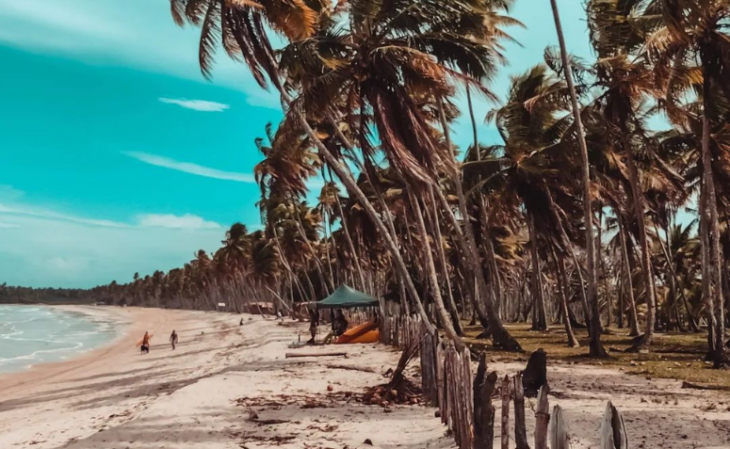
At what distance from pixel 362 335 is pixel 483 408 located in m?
17.3

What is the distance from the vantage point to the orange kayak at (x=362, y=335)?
22.8m

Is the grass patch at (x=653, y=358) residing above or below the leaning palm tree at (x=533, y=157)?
below

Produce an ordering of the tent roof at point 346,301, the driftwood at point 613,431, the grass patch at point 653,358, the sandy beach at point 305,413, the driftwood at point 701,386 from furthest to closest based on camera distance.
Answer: the tent roof at point 346,301, the grass patch at point 653,358, the driftwood at point 701,386, the sandy beach at point 305,413, the driftwood at point 613,431

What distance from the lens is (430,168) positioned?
14703 mm

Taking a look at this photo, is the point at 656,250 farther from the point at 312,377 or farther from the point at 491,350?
the point at 312,377

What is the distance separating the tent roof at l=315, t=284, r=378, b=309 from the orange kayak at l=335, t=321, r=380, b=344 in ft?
2.89

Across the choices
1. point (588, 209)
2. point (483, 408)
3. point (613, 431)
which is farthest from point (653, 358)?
point (613, 431)

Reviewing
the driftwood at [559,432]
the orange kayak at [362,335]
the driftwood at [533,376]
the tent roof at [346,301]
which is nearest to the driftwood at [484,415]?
the driftwood at [559,432]

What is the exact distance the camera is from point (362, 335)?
904 inches

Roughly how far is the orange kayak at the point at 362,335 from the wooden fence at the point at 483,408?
12040 mm

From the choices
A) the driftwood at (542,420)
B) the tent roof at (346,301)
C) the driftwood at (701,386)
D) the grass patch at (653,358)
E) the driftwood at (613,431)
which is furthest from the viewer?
the tent roof at (346,301)

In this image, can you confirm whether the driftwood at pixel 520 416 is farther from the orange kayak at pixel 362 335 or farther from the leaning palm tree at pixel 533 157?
the orange kayak at pixel 362 335

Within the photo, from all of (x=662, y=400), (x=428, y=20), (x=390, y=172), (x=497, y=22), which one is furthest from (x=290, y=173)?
(x=662, y=400)

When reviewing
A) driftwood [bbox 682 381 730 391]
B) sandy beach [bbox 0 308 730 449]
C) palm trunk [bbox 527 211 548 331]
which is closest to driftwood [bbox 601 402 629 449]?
sandy beach [bbox 0 308 730 449]
